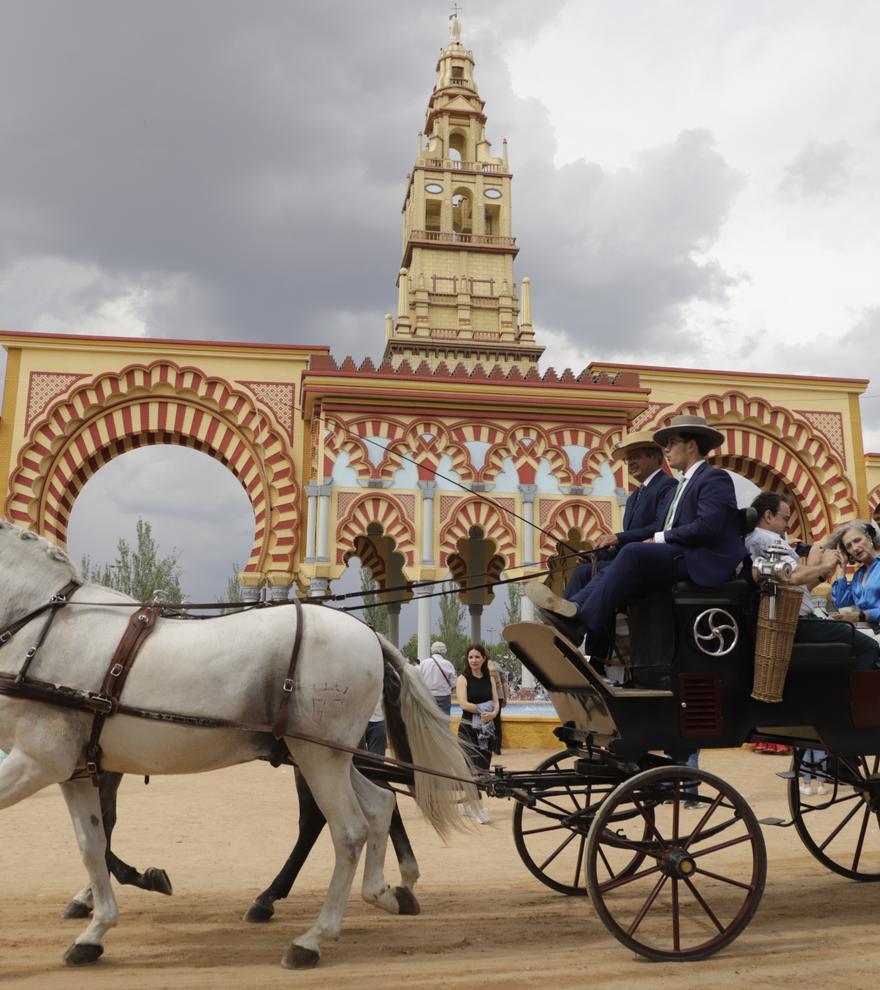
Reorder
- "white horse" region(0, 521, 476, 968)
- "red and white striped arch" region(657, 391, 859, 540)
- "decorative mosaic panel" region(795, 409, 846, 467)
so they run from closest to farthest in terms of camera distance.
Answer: "white horse" region(0, 521, 476, 968) < "red and white striped arch" region(657, 391, 859, 540) < "decorative mosaic panel" region(795, 409, 846, 467)

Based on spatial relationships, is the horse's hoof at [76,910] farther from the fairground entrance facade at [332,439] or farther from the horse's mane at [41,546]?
the fairground entrance facade at [332,439]

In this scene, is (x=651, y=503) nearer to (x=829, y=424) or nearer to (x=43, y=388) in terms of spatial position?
(x=43, y=388)

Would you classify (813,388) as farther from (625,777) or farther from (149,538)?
(149,538)

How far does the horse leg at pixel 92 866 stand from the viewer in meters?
3.84

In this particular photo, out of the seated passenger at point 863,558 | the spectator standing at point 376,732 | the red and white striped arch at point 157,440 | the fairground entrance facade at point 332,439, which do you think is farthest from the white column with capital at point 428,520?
the seated passenger at point 863,558

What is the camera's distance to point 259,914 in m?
4.55

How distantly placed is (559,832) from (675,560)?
4.34 metres

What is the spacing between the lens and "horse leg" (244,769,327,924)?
456cm

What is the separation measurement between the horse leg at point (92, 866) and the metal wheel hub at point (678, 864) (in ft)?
8.09

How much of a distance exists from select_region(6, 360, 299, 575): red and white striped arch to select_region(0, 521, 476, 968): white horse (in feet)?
34.5

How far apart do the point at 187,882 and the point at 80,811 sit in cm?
189

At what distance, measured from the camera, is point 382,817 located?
14.7 feet

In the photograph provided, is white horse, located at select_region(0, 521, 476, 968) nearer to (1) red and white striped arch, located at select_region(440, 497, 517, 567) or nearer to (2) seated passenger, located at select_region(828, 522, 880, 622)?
(2) seated passenger, located at select_region(828, 522, 880, 622)

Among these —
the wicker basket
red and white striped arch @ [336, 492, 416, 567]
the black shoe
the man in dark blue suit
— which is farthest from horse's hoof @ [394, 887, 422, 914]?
red and white striped arch @ [336, 492, 416, 567]
